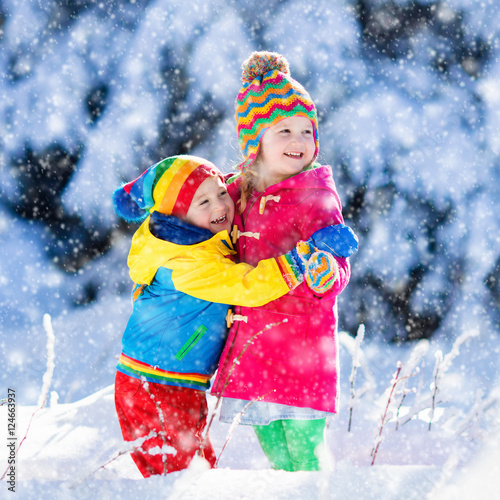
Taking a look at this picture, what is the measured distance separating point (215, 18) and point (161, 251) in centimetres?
378

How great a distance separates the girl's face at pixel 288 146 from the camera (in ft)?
7.28

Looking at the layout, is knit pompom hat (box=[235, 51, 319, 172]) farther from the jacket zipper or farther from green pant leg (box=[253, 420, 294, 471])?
green pant leg (box=[253, 420, 294, 471])

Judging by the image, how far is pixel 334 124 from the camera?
4957 mm

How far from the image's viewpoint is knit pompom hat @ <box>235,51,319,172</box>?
7.39ft

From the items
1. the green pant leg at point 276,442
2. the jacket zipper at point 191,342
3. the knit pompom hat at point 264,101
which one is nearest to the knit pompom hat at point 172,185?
the knit pompom hat at point 264,101

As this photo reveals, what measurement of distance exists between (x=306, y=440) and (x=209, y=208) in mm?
1065

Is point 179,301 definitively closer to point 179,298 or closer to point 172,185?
point 179,298

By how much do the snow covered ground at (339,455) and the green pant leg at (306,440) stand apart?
1.20 ft

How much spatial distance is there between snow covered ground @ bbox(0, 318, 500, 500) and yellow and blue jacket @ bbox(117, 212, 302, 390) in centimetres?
40

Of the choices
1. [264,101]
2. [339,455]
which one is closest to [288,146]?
[264,101]

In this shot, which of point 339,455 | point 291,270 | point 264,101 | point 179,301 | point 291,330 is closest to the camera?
point 291,270

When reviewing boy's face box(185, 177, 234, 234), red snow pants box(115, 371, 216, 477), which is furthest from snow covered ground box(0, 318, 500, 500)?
boy's face box(185, 177, 234, 234)

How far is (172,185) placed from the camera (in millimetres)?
2191

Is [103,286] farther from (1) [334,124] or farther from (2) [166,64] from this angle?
(1) [334,124]
